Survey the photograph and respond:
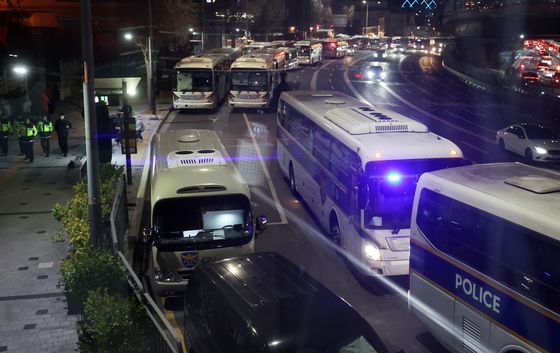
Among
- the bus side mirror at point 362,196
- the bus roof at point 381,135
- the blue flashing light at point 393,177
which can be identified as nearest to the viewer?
the bus side mirror at point 362,196

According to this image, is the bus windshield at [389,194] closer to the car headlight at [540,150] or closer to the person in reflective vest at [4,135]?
the car headlight at [540,150]

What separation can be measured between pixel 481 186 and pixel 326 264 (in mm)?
5391

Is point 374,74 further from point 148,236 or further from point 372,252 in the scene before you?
point 148,236

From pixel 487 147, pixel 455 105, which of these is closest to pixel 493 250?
pixel 487 147

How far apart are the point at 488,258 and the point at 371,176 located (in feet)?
12.2

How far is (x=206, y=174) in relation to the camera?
11.6m

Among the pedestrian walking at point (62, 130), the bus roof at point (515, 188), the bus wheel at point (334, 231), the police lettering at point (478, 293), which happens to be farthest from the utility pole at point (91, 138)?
the pedestrian walking at point (62, 130)

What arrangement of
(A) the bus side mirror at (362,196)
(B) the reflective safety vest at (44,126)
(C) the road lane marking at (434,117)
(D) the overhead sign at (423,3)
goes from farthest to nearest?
(D) the overhead sign at (423,3) → (C) the road lane marking at (434,117) → (B) the reflective safety vest at (44,126) → (A) the bus side mirror at (362,196)

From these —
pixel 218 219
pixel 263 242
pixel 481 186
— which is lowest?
pixel 263 242

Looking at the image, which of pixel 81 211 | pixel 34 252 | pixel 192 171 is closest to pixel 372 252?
pixel 192 171

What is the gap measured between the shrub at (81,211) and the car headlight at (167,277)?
1340 mm

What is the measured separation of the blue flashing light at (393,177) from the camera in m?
11.5

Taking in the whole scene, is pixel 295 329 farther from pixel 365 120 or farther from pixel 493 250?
pixel 365 120

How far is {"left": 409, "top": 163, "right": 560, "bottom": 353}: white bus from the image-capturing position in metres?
7.20
